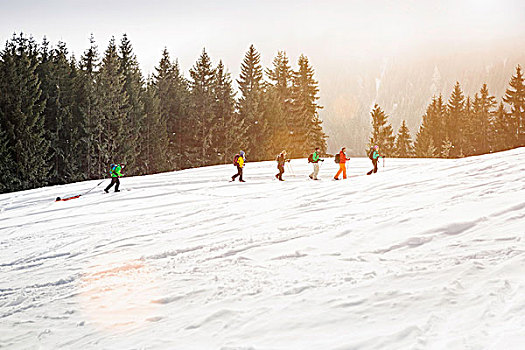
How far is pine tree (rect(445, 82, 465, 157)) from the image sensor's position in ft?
225

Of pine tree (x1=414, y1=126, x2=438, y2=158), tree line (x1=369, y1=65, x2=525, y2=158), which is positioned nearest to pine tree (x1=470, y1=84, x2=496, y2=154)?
tree line (x1=369, y1=65, x2=525, y2=158)

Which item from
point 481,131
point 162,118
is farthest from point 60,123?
point 481,131

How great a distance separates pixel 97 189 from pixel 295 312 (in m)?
20.6

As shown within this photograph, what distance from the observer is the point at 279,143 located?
57719 mm

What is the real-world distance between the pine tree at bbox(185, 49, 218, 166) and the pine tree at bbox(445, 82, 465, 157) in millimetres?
41565

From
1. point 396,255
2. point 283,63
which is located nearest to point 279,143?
point 283,63

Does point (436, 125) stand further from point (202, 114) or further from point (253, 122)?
point (202, 114)

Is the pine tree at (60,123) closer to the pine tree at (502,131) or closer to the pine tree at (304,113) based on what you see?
the pine tree at (304,113)

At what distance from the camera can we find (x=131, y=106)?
43.6m

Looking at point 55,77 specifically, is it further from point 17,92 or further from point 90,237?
point 90,237

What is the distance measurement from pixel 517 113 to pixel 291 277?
220 ft

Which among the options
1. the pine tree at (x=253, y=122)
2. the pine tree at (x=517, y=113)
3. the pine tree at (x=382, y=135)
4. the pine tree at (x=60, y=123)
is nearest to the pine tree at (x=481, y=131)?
Result: the pine tree at (x=517, y=113)

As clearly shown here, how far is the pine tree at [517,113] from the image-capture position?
2354 inches

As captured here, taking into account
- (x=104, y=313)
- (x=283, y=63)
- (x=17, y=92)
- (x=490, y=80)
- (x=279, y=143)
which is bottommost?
(x=104, y=313)
